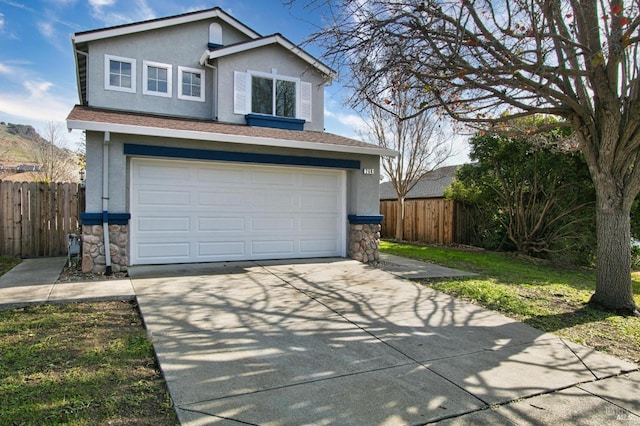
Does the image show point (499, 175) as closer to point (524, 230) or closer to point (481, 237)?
point (524, 230)

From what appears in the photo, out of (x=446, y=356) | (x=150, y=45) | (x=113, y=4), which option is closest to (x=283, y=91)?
(x=150, y=45)

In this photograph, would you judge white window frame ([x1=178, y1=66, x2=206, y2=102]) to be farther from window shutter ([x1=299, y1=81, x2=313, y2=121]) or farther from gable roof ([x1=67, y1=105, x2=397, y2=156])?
window shutter ([x1=299, y1=81, x2=313, y2=121])

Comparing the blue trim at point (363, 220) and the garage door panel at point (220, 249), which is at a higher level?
the blue trim at point (363, 220)

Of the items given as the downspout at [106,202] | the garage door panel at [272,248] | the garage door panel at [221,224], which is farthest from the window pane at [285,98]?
the downspout at [106,202]

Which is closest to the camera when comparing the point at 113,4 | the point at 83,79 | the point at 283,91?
the point at 113,4

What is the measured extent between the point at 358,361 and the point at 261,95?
31.7ft

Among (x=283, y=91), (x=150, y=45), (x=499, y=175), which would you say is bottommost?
(x=499, y=175)

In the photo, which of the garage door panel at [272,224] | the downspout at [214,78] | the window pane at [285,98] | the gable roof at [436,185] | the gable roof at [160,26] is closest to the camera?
the garage door panel at [272,224]

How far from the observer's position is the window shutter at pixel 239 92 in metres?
11.4

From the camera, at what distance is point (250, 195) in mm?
9406

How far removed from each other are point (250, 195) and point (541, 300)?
634 centimetres

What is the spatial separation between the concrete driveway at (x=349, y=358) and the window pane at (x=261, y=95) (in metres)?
6.56

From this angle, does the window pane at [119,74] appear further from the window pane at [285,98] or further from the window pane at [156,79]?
the window pane at [285,98]

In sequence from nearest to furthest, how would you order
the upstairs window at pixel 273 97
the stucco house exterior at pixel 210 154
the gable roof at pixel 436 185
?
the stucco house exterior at pixel 210 154 < the upstairs window at pixel 273 97 < the gable roof at pixel 436 185
